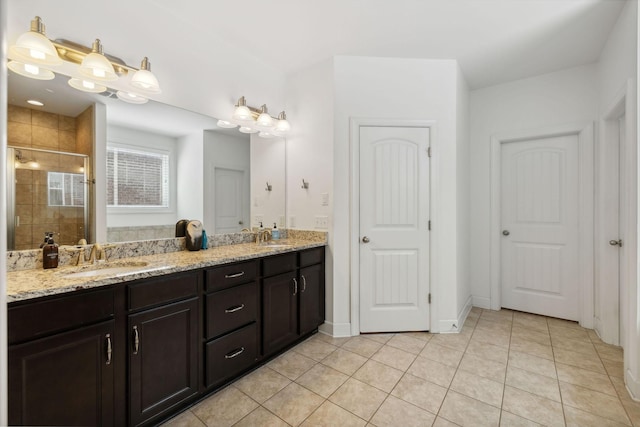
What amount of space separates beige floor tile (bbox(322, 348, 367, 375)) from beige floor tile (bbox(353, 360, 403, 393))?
0.05 metres

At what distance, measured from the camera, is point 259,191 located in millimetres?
2820

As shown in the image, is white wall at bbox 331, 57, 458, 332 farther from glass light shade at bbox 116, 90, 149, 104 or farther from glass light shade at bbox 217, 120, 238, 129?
glass light shade at bbox 116, 90, 149, 104

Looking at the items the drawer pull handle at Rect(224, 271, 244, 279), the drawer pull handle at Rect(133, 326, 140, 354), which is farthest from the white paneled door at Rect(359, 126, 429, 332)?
the drawer pull handle at Rect(133, 326, 140, 354)

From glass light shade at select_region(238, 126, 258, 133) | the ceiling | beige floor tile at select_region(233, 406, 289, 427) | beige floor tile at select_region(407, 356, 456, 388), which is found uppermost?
the ceiling

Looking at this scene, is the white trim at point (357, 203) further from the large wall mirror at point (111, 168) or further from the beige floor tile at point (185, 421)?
the beige floor tile at point (185, 421)

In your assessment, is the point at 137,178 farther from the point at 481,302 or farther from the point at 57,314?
the point at 481,302

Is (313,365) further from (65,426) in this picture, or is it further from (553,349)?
(553,349)

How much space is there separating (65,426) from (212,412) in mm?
687

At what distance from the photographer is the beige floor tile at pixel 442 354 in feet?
7.14

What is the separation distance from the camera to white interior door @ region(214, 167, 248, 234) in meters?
2.46

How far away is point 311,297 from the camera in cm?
256

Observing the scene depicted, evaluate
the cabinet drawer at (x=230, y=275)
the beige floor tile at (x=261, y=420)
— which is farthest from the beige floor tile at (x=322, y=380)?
the cabinet drawer at (x=230, y=275)

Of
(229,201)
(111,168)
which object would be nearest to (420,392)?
(229,201)

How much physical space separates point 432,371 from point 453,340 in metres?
0.63
